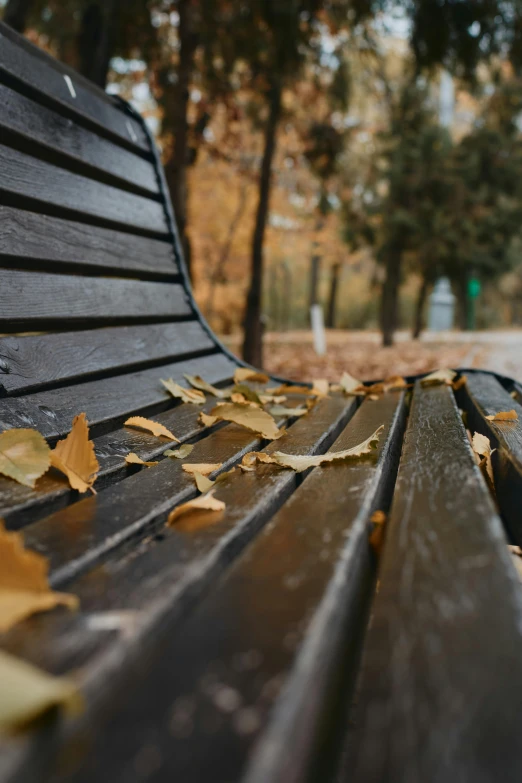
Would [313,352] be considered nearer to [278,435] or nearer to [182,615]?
[278,435]

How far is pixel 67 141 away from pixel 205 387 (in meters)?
0.87

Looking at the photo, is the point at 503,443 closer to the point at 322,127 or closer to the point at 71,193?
the point at 71,193

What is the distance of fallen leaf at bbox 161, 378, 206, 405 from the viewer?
1.92 meters

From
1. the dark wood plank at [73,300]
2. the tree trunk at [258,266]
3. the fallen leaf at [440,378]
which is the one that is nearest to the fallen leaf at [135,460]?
the dark wood plank at [73,300]

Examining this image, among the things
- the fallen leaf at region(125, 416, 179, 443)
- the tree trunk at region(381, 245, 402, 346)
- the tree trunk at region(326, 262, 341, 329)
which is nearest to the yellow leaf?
the fallen leaf at region(125, 416, 179, 443)

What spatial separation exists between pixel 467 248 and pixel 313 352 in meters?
5.97

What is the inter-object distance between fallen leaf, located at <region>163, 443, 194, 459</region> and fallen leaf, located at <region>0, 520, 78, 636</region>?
672 millimetres

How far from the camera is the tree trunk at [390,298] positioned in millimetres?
13023

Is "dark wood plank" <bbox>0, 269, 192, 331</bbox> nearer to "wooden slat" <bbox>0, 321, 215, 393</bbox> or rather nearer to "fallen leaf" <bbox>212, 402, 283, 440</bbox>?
"wooden slat" <bbox>0, 321, 215, 393</bbox>

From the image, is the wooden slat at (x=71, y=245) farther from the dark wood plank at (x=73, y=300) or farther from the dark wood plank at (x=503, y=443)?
the dark wood plank at (x=503, y=443)

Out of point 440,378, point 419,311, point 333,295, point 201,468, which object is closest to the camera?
point 201,468

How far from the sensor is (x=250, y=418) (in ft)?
5.19

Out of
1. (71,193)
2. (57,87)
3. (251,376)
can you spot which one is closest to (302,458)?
(71,193)

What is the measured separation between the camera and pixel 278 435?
1516 millimetres
